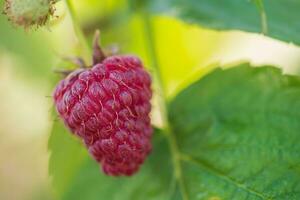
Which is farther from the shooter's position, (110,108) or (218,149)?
(218,149)

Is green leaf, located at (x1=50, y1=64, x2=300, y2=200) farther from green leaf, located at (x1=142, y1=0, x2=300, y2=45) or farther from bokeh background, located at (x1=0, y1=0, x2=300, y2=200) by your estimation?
bokeh background, located at (x1=0, y1=0, x2=300, y2=200)

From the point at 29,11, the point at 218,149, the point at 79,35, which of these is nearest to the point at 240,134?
the point at 218,149

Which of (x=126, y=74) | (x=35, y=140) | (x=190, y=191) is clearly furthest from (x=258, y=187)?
(x=35, y=140)

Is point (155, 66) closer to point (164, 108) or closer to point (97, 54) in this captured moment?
point (164, 108)

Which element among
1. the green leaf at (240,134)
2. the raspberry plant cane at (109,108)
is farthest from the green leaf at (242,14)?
the raspberry plant cane at (109,108)

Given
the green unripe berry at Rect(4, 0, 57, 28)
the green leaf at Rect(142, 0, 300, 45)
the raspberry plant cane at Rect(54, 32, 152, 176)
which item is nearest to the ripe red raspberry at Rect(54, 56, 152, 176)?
the raspberry plant cane at Rect(54, 32, 152, 176)
